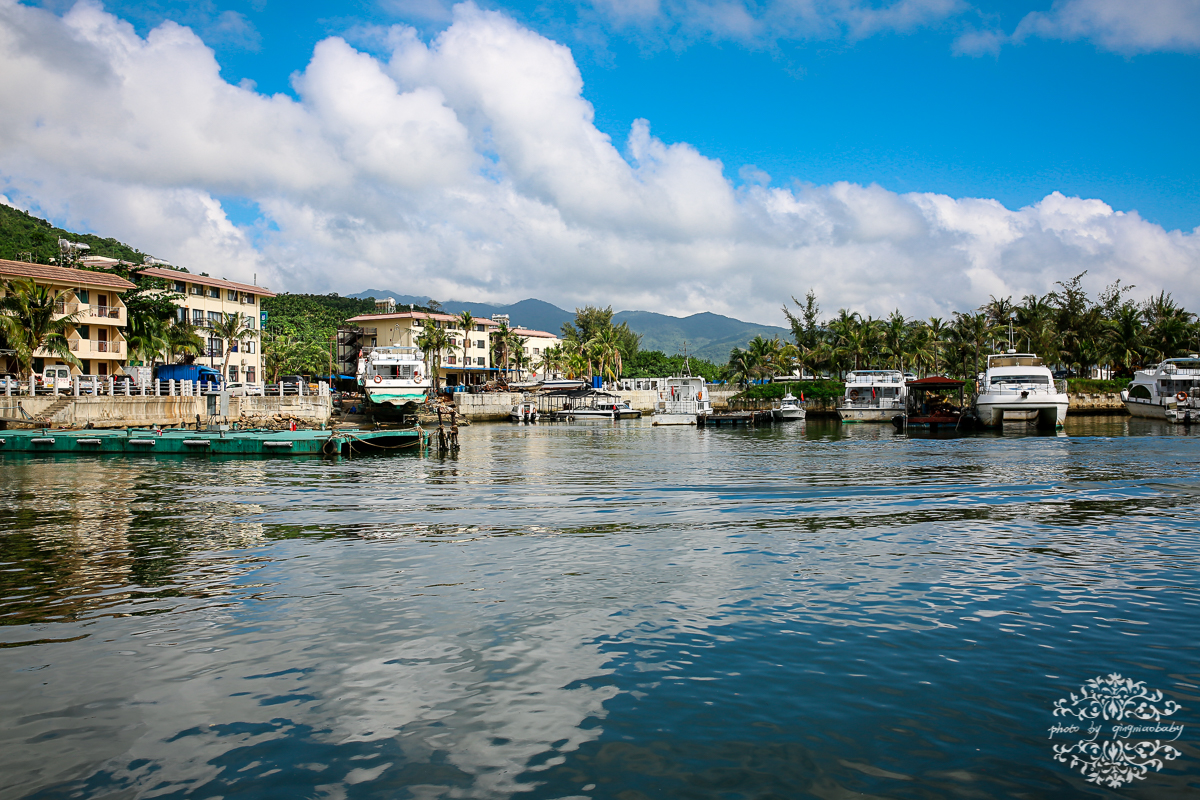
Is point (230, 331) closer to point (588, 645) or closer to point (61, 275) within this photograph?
point (61, 275)

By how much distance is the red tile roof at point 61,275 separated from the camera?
5106 cm

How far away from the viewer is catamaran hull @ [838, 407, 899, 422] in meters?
61.3

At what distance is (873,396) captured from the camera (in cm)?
6250

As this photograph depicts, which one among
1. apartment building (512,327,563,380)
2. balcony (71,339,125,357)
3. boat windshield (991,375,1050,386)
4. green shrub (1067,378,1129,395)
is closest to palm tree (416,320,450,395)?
apartment building (512,327,563,380)

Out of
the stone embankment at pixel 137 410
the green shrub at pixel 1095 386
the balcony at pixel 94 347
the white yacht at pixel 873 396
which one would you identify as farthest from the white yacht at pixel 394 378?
the green shrub at pixel 1095 386

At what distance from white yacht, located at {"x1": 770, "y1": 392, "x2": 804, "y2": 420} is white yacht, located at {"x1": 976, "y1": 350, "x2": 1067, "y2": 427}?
18892mm

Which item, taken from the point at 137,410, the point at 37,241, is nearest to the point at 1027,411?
the point at 137,410

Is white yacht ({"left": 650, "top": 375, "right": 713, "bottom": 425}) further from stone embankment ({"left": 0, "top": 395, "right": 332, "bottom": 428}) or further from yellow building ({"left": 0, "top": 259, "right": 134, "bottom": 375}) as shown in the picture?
yellow building ({"left": 0, "top": 259, "right": 134, "bottom": 375})

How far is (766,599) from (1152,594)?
527cm

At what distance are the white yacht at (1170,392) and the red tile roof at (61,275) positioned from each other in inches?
3023

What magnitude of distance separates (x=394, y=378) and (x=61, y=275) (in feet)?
79.7

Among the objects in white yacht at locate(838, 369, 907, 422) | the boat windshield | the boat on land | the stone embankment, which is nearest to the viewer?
the stone embankment

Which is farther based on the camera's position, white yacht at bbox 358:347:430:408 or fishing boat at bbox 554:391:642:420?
fishing boat at bbox 554:391:642:420

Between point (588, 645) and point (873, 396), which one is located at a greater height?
point (873, 396)
